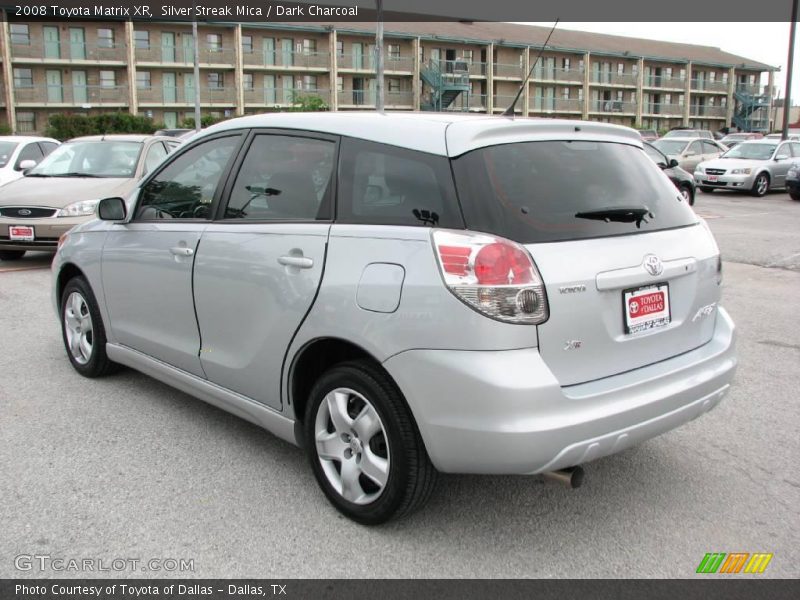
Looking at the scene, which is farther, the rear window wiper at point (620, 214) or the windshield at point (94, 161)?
the windshield at point (94, 161)

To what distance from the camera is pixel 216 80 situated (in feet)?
180

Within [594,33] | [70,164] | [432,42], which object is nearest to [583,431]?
[70,164]

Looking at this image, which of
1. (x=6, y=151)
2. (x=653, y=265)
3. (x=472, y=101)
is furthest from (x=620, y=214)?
(x=472, y=101)

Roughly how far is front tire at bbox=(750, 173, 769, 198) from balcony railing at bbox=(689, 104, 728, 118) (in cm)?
5914

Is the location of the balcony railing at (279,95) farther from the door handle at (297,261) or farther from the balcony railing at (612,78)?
the door handle at (297,261)

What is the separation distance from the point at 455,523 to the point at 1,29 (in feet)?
179

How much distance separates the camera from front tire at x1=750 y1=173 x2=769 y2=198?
22688 mm

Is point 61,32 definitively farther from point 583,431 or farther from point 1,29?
Result: point 583,431

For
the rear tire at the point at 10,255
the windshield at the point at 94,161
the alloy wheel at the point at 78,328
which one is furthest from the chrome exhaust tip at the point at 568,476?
the rear tire at the point at 10,255

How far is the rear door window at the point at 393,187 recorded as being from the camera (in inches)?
115

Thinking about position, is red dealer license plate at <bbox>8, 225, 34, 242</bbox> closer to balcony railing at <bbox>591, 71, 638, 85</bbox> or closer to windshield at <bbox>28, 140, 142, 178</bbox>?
windshield at <bbox>28, 140, 142, 178</bbox>

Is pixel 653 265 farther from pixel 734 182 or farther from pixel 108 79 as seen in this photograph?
pixel 108 79

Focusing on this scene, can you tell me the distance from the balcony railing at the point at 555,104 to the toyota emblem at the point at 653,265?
64716mm
